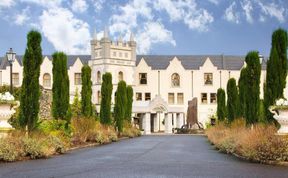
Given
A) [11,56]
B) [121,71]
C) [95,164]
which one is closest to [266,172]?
[95,164]

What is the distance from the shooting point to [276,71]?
889 inches

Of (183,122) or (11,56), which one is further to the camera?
(183,122)

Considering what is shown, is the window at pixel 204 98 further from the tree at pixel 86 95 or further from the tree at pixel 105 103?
the tree at pixel 86 95

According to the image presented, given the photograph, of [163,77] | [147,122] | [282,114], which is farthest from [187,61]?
[282,114]

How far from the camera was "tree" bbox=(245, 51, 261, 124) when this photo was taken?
25141 millimetres

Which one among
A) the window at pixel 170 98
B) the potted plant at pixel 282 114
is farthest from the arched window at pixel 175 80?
the potted plant at pixel 282 114

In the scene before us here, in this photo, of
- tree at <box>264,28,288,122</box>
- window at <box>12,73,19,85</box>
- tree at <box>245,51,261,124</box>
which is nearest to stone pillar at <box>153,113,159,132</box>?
window at <box>12,73,19,85</box>

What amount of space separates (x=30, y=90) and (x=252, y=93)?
34.5ft

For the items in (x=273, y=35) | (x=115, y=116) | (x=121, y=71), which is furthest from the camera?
(x=121, y=71)

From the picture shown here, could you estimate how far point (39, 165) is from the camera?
15.5 m

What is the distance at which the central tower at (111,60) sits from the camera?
66.5m

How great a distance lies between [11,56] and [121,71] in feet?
129

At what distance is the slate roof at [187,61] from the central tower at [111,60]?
103 inches

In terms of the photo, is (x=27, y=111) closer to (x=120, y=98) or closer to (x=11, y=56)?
(x=11, y=56)
